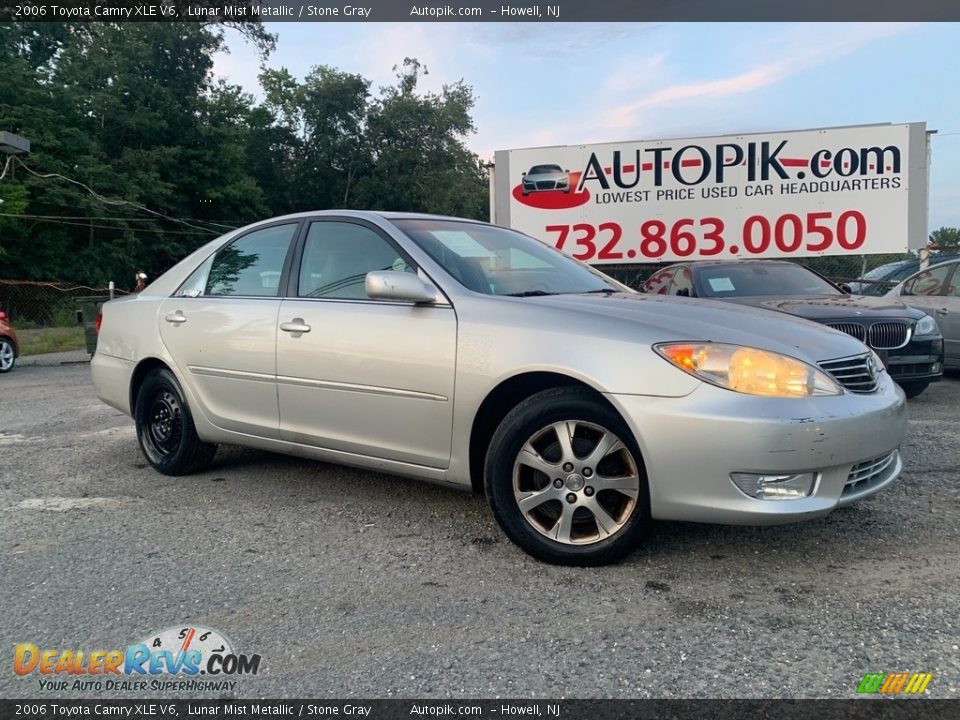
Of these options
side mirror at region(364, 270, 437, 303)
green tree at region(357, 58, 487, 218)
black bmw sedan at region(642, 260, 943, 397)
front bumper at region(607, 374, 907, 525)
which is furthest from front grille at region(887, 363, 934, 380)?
green tree at region(357, 58, 487, 218)

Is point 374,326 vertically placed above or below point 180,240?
below

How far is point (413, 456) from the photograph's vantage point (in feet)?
11.2

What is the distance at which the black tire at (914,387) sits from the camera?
22.2ft

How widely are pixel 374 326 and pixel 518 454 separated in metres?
0.99

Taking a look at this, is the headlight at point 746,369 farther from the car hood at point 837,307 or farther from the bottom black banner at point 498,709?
the car hood at point 837,307

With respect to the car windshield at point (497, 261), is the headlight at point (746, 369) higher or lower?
lower

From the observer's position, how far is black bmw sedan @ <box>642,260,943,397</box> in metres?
6.53

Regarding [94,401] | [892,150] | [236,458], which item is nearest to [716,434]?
[236,458]

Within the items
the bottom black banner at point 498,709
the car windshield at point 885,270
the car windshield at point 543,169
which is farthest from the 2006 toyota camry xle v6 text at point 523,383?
the car windshield at point 885,270

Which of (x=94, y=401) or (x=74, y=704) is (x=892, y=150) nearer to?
(x=94, y=401)

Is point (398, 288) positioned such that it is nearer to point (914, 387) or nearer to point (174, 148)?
point (914, 387)

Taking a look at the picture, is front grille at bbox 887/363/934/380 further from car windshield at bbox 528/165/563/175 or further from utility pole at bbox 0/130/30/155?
utility pole at bbox 0/130/30/155

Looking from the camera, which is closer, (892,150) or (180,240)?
(892,150)

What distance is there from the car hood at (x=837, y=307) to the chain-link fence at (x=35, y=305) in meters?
19.4
